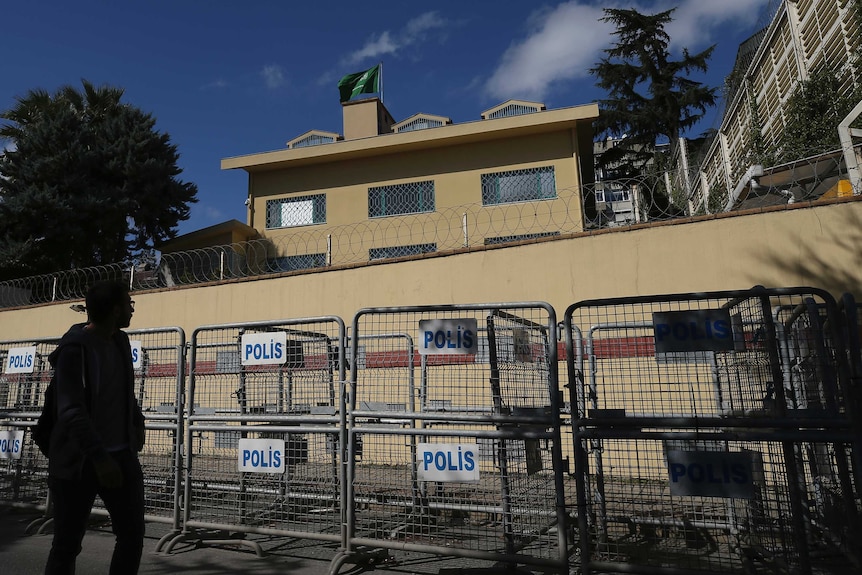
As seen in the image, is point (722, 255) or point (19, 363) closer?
point (19, 363)

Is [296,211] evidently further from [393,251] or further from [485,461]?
[485,461]

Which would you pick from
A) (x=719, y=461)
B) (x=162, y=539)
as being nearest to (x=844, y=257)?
(x=719, y=461)

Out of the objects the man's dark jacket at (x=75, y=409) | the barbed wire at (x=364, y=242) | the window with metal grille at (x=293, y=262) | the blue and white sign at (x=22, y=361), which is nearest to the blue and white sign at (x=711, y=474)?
the man's dark jacket at (x=75, y=409)

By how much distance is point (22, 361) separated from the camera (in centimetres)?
628

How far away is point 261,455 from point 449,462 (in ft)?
5.68

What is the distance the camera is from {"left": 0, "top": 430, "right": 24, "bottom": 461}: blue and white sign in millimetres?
6125

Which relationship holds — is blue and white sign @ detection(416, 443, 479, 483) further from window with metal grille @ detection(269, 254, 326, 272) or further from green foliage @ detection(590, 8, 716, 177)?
green foliage @ detection(590, 8, 716, 177)

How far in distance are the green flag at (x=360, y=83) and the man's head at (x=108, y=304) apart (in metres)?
20.4

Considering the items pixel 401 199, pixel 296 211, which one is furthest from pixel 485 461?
pixel 296 211

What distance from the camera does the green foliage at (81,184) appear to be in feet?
59.8

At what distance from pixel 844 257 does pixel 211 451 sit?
25.3 feet

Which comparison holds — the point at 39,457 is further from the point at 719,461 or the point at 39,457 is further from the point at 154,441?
the point at 719,461

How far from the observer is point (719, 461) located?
343 centimetres

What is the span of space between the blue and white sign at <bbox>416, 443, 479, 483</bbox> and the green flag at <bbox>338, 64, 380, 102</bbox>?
20.2 meters
